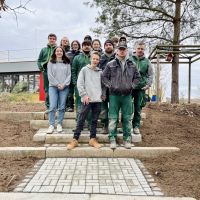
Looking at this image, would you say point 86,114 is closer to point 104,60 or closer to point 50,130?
point 50,130

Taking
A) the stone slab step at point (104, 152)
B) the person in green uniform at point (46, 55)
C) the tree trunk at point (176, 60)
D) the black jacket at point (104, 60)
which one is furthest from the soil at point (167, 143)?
the tree trunk at point (176, 60)

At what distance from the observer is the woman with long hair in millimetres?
7730

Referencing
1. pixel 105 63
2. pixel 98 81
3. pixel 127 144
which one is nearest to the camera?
pixel 127 144

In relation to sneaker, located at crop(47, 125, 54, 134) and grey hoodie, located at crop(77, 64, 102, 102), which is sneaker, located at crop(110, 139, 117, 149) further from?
sneaker, located at crop(47, 125, 54, 134)

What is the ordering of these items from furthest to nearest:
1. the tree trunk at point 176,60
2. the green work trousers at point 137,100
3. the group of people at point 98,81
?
1. the tree trunk at point 176,60
2. the green work trousers at point 137,100
3. the group of people at point 98,81

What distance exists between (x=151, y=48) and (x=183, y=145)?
7.33 m

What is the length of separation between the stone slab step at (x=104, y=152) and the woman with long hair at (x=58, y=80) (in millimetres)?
888

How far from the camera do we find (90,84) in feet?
23.4

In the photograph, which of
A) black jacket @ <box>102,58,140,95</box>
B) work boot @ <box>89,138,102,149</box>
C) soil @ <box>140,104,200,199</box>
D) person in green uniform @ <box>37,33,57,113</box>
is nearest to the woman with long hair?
person in green uniform @ <box>37,33,57,113</box>

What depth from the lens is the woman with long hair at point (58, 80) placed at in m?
7.73

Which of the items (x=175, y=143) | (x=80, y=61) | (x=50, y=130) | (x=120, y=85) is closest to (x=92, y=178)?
(x=120, y=85)

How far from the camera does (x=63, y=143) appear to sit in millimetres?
7512

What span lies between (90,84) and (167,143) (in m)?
2.12

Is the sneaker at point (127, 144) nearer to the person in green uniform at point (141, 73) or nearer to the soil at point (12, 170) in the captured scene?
the person in green uniform at point (141, 73)
